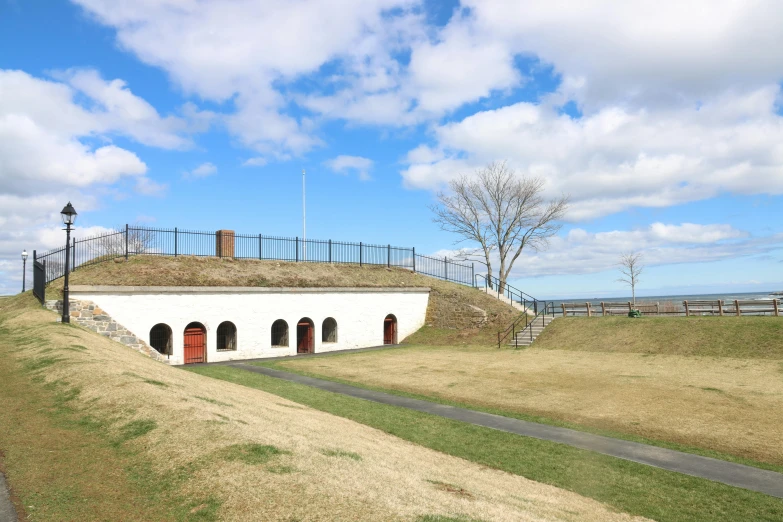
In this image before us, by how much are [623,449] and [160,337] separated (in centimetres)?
2288

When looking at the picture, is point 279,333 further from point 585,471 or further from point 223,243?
point 585,471

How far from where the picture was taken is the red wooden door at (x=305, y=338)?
3126 centimetres

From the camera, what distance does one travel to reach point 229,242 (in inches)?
1259

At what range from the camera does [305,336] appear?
3147cm

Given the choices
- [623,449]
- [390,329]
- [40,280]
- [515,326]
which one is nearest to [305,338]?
[390,329]

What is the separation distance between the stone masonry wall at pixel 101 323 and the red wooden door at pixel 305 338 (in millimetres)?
8789

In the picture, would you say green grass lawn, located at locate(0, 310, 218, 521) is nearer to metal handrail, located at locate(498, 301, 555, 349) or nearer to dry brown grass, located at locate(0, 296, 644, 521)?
dry brown grass, located at locate(0, 296, 644, 521)

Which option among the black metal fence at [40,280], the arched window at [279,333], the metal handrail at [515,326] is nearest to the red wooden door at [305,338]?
the arched window at [279,333]

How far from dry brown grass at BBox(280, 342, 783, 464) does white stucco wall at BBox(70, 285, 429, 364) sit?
3750mm

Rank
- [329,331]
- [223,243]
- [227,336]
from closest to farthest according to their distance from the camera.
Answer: [227,336]
[223,243]
[329,331]

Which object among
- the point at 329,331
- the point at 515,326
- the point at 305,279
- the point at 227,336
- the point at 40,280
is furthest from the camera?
the point at 515,326

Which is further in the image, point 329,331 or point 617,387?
point 329,331

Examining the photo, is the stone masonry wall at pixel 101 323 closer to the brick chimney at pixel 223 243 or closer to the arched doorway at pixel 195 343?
the arched doorway at pixel 195 343

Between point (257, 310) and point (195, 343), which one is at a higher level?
Result: point (257, 310)
